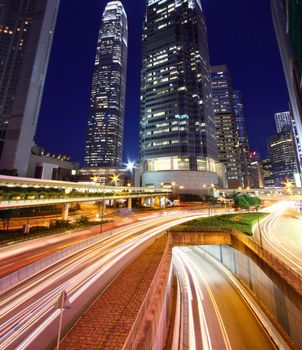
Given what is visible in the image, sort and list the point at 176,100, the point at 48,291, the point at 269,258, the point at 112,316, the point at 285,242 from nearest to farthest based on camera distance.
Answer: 1. the point at 112,316
2. the point at 48,291
3. the point at 269,258
4. the point at 285,242
5. the point at 176,100

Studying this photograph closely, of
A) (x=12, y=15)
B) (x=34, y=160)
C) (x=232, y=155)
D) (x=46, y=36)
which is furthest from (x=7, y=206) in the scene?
(x=232, y=155)

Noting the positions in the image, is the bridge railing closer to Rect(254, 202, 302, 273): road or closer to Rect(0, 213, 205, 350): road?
Rect(254, 202, 302, 273): road

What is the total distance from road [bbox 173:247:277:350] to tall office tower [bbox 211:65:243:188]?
155 metres

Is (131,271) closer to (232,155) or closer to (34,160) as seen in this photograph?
(34,160)

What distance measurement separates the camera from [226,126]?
18575 cm

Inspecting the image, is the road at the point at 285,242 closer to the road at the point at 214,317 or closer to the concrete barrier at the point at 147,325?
the road at the point at 214,317

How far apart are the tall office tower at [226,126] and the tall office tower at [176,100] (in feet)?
174

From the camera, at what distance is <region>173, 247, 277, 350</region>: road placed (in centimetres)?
1600

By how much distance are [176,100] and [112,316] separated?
130 metres

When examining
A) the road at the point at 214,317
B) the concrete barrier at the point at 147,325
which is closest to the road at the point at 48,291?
the concrete barrier at the point at 147,325

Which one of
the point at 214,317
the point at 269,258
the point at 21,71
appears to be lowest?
the point at 214,317

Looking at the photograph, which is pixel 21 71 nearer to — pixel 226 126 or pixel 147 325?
pixel 147 325

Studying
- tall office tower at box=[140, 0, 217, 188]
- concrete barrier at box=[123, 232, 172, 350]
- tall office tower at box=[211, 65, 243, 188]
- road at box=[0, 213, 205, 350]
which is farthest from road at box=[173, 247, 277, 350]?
tall office tower at box=[211, 65, 243, 188]

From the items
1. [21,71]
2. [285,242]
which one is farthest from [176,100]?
[285,242]
